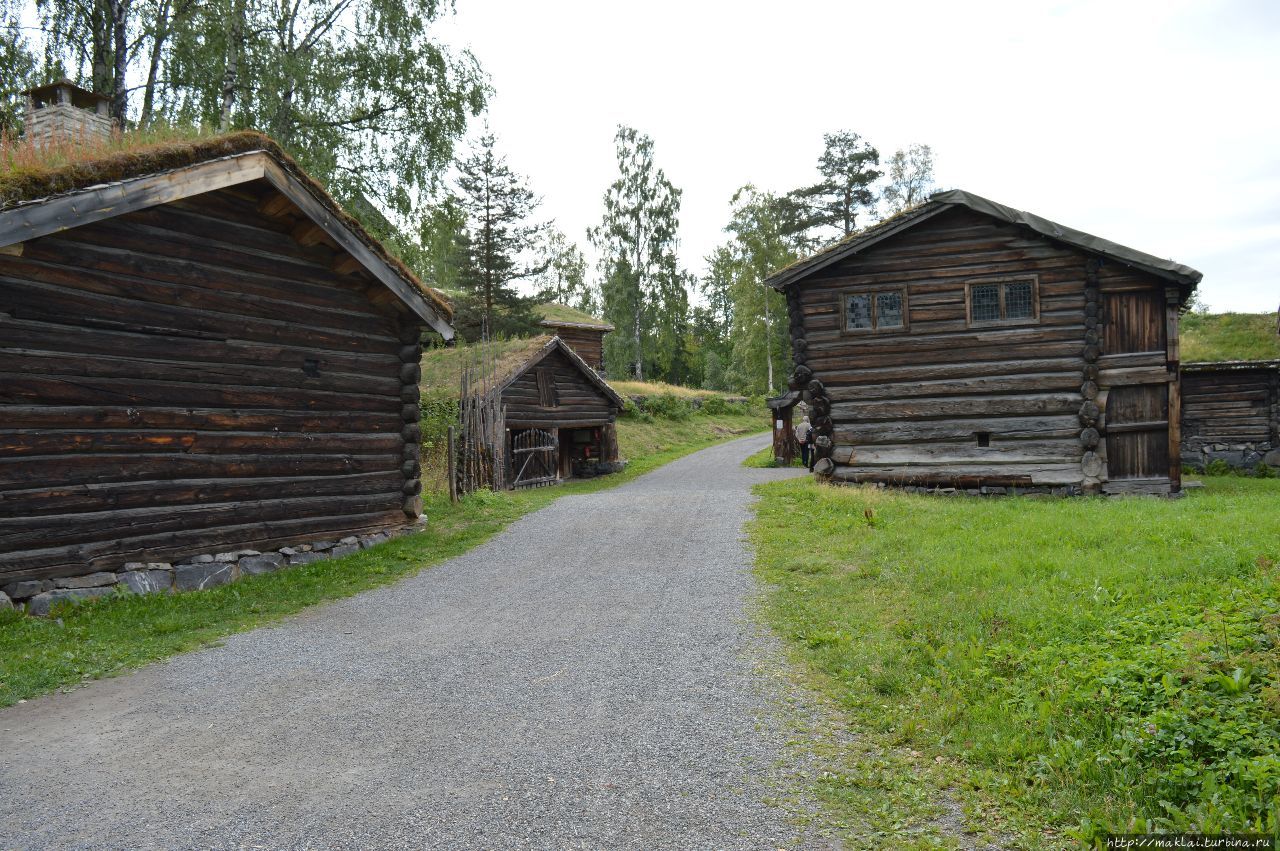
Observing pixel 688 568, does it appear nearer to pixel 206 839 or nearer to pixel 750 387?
pixel 206 839

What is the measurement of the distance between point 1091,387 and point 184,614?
16938 millimetres

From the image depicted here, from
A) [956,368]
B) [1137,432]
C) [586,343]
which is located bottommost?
[1137,432]

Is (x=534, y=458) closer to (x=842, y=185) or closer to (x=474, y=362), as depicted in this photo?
(x=474, y=362)

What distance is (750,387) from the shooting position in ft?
188

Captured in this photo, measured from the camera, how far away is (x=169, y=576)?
31.5 feet

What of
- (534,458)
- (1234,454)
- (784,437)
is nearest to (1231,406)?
(1234,454)

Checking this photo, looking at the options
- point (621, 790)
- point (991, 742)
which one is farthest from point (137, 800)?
point (991, 742)

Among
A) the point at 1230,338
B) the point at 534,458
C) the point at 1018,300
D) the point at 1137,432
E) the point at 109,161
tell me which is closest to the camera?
the point at 109,161

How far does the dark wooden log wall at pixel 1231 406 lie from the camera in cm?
2444

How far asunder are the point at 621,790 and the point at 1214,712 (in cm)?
342

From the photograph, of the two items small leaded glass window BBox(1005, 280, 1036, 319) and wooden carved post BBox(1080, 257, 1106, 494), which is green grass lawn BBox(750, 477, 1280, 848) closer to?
wooden carved post BBox(1080, 257, 1106, 494)

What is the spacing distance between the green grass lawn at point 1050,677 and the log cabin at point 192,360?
7.35 metres

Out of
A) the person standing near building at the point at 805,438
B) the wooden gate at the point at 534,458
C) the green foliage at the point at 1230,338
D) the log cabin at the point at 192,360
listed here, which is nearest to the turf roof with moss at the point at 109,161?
the log cabin at the point at 192,360

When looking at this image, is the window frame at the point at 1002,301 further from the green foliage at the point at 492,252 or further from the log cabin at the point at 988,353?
the green foliage at the point at 492,252
